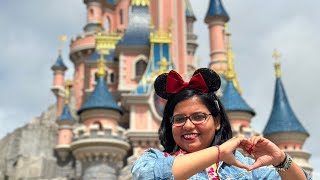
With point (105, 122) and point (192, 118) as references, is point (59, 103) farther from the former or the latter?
point (192, 118)

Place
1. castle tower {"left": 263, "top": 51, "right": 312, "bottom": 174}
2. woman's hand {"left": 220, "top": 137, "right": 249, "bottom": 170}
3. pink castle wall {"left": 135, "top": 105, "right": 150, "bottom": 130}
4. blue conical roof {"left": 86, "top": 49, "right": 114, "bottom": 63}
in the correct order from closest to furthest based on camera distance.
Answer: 1. woman's hand {"left": 220, "top": 137, "right": 249, "bottom": 170}
2. pink castle wall {"left": 135, "top": 105, "right": 150, "bottom": 130}
3. castle tower {"left": 263, "top": 51, "right": 312, "bottom": 174}
4. blue conical roof {"left": 86, "top": 49, "right": 114, "bottom": 63}

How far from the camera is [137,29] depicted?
22656mm

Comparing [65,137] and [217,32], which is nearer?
[65,137]

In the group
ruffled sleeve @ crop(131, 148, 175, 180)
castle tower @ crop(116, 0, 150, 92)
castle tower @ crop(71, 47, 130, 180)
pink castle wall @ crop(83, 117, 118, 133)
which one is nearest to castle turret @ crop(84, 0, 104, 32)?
castle tower @ crop(116, 0, 150, 92)

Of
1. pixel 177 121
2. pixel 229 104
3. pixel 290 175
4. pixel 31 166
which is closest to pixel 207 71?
pixel 177 121

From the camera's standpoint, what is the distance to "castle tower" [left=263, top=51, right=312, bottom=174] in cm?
2056

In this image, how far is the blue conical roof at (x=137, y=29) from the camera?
22.3 meters

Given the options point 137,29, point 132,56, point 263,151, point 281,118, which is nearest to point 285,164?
point 263,151

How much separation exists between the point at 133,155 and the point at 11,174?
11.0 m

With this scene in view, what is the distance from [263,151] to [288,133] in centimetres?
1951

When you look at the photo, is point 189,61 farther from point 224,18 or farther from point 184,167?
point 184,167

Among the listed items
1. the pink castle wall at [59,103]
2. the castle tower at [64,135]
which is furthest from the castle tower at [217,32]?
the pink castle wall at [59,103]

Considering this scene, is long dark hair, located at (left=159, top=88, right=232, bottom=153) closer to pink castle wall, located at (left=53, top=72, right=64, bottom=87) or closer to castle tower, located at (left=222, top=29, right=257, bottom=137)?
castle tower, located at (left=222, top=29, right=257, bottom=137)

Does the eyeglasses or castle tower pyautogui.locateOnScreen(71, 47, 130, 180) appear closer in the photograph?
the eyeglasses
